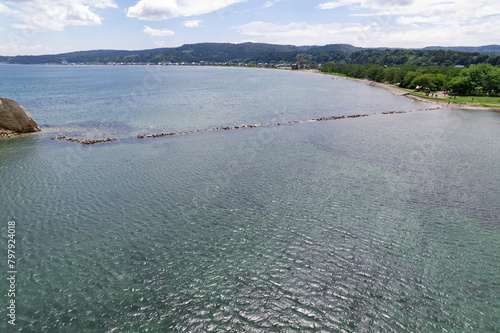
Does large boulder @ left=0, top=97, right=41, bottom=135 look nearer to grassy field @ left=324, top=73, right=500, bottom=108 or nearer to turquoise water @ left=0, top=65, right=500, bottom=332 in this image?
turquoise water @ left=0, top=65, right=500, bottom=332

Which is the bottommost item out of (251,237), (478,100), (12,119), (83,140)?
(478,100)

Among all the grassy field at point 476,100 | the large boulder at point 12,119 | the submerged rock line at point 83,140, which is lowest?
the grassy field at point 476,100

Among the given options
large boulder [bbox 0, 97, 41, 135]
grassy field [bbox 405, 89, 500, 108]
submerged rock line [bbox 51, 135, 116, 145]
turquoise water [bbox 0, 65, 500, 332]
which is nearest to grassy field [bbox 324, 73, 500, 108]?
grassy field [bbox 405, 89, 500, 108]

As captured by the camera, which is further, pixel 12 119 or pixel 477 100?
pixel 477 100

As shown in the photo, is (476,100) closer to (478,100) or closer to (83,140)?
(478,100)

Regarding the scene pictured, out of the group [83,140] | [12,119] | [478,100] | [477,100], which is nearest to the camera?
[83,140]

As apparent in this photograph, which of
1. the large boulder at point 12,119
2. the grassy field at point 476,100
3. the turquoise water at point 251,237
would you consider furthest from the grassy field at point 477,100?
the large boulder at point 12,119

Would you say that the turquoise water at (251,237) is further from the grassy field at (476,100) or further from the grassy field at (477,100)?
the grassy field at (477,100)

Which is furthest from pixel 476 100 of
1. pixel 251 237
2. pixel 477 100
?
pixel 251 237
